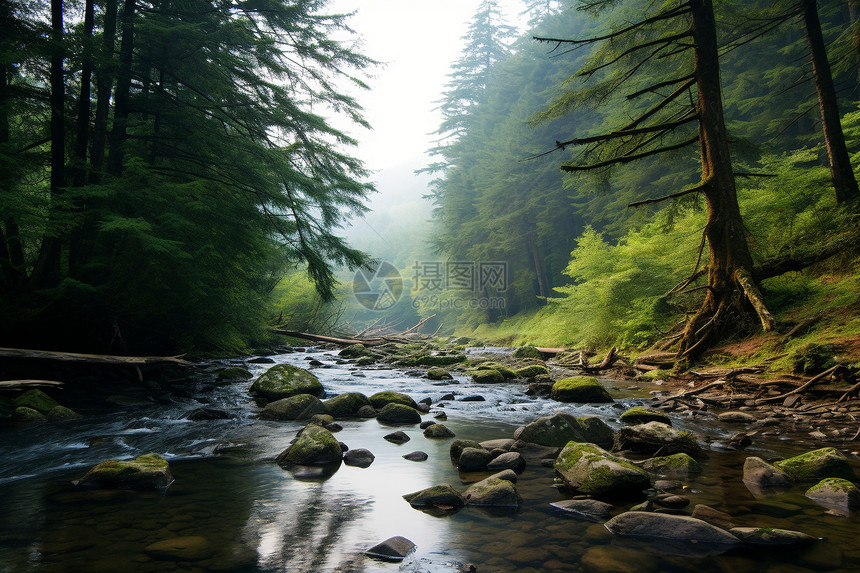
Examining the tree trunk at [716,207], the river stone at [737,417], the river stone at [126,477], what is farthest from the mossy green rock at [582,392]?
the river stone at [126,477]

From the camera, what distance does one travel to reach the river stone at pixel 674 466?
11.5 ft

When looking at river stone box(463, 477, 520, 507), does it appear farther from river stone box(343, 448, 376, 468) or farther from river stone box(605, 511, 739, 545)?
river stone box(343, 448, 376, 468)

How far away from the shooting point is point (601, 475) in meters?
3.16

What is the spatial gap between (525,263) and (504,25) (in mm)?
26894

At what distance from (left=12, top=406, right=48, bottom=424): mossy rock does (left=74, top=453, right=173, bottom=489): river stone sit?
9.73ft

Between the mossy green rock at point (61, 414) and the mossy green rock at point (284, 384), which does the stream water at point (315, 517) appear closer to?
the mossy green rock at point (61, 414)

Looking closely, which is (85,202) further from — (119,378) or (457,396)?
(457,396)

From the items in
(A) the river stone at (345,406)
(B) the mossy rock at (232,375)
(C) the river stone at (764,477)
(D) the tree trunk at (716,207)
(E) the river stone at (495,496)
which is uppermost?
(D) the tree trunk at (716,207)

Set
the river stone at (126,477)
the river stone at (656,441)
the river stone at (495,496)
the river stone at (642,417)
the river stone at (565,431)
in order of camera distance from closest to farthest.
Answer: the river stone at (495,496) < the river stone at (126,477) < the river stone at (656,441) < the river stone at (565,431) < the river stone at (642,417)

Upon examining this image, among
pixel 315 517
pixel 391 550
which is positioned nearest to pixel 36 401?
pixel 315 517

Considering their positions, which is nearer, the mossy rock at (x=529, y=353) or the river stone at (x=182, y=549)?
the river stone at (x=182, y=549)

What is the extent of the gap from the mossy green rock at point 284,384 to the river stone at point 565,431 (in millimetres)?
4368

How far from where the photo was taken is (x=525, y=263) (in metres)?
30.0

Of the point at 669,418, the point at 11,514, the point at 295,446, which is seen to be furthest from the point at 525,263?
the point at 11,514
